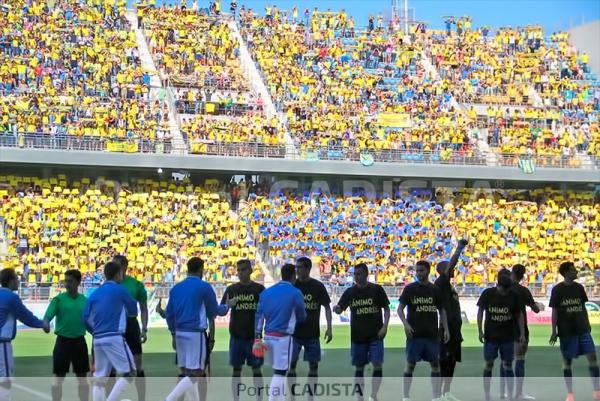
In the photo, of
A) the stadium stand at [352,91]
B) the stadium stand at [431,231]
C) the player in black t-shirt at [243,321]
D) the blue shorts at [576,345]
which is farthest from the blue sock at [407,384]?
the stadium stand at [352,91]

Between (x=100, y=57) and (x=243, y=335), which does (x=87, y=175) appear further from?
(x=243, y=335)

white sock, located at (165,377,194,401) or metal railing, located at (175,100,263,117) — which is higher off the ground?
metal railing, located at (175,100,263,117)

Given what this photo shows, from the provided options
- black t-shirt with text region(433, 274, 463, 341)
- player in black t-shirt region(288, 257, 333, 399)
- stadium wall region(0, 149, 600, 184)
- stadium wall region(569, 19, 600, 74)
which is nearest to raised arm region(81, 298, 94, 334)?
player in black t-shirt region(288, 257, 333, 399)

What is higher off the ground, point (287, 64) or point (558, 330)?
point (287, 64)

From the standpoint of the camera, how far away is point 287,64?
46125 mm

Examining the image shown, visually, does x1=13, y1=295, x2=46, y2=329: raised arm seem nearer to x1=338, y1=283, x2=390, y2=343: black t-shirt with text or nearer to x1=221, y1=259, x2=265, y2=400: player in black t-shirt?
x1=221, y1=259, x2=265, y2=400: player in black t-shirt

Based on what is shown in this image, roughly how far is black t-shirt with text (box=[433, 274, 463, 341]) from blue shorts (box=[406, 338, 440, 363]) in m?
0.68

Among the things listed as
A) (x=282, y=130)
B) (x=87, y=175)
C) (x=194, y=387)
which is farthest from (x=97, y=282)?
(x=194, y=387)

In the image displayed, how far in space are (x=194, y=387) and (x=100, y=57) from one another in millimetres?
31568

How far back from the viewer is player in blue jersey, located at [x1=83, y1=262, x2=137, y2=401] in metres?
12.5

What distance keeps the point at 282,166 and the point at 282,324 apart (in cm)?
2749

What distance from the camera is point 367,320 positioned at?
14273mm

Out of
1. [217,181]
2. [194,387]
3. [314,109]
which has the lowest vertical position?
[194,387]

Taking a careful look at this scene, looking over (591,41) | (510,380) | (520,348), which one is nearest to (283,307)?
(520,348)
